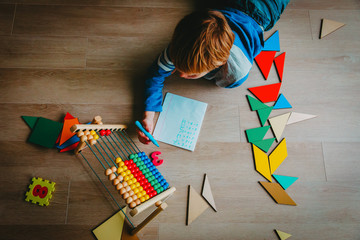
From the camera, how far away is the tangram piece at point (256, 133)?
1.05m

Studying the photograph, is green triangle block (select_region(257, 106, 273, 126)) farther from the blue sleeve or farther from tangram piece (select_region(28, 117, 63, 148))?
tangram piece (select_region(28, 117, 63, 148))

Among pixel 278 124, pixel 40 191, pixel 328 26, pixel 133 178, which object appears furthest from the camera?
pixel 328 26

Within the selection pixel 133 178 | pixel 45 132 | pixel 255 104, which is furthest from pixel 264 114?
pixel 45 132

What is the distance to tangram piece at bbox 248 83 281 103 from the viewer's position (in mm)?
1091

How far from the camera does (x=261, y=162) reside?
1028mm

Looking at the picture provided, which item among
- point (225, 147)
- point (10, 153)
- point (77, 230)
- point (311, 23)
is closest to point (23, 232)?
point (77, 230)

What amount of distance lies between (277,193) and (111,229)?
0.65 meters

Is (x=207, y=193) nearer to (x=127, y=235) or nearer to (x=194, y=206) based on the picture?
(x=194, y=206)

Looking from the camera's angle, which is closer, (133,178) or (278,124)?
(133,178)

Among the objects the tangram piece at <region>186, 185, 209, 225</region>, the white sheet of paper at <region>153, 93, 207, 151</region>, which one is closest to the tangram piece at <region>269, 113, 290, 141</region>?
the white sheet of paper at <region>153, 93, 207, 151</region>

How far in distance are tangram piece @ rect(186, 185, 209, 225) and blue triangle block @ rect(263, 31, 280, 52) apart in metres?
0.70

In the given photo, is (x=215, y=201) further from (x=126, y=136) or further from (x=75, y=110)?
(x=75, y=110)

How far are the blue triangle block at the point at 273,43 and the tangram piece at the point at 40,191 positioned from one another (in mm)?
1053

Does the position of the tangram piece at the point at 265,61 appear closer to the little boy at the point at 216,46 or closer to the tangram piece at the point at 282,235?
the little boy at the point at 216,46
